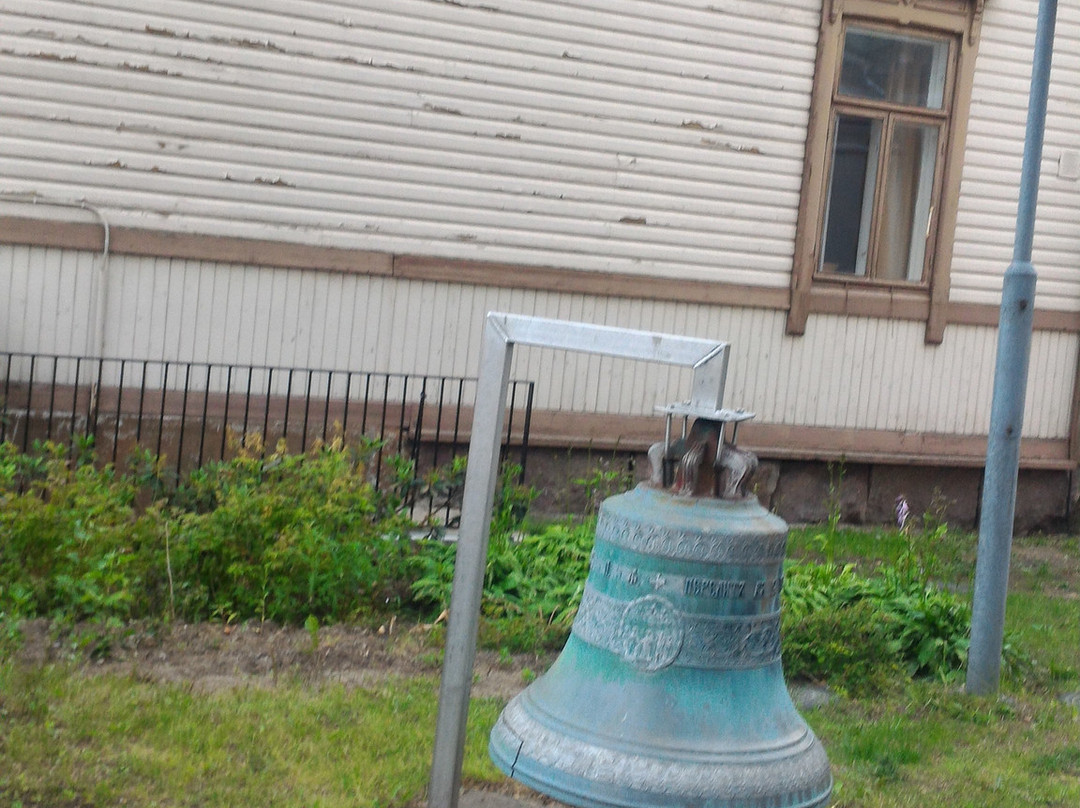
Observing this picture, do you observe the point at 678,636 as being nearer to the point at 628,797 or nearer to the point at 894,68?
the point at 628,797

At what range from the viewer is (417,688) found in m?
5.18

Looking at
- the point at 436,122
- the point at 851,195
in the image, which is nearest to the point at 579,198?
the point at 436,122

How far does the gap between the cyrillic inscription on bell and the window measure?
25.3 feet

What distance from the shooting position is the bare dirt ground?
5148 millimetres

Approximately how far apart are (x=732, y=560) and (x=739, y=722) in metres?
0.34

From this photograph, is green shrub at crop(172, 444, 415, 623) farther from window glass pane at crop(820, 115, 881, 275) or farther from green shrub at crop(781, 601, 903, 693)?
window glass pane at crop(820, 115, 881, 275)

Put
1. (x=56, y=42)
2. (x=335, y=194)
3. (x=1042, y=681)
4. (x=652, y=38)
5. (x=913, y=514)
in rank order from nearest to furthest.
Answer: (x=1042, y=681)
(x=56, y=42)
(x=335, y=194)
(x=652, y=38)
(x=913, y=514)

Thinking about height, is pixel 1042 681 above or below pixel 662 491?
below

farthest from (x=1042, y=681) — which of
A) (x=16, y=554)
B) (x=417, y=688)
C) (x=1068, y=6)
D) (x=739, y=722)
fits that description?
(x=1068, y=6)

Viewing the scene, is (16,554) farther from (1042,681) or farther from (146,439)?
(1042,681)

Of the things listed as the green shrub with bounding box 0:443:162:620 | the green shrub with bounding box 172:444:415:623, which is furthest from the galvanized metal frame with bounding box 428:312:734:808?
the green shrub with bounding box 172:444:415:623

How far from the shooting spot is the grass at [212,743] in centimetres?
407

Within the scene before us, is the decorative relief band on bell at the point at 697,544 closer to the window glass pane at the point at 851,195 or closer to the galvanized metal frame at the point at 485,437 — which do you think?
the galvanized metal frame at the point at 485,437

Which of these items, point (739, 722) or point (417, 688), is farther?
point (417, 688)
